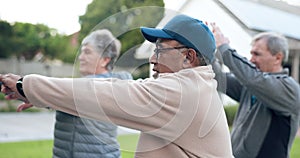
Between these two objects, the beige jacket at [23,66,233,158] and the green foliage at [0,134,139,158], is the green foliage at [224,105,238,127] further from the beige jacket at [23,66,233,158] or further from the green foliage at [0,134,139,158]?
the green foliage at [0,134,139,158]

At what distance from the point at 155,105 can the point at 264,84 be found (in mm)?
1124

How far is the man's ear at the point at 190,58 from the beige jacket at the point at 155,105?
0.03 meters

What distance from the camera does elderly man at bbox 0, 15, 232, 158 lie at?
1167 mm

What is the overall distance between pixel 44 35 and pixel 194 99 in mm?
23309

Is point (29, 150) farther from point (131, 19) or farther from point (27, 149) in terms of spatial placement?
point (131, 19)

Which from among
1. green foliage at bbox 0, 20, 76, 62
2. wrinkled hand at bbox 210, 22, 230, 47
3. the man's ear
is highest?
the man's ear

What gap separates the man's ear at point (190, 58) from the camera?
130 cm

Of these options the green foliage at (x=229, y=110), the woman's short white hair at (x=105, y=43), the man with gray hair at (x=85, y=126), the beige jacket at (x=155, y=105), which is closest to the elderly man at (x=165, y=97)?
the beige jacket at (x=155, y=105)

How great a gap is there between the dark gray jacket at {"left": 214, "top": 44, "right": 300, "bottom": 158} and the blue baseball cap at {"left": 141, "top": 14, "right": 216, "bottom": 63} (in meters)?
0.81

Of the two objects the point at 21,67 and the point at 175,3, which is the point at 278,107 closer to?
the point at 175,3

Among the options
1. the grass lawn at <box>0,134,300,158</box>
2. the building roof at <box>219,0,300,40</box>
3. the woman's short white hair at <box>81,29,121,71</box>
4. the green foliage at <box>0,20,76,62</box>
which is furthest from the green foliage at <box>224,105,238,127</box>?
the green foliage at <box>0,20,76,62</box>

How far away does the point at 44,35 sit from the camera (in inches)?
930

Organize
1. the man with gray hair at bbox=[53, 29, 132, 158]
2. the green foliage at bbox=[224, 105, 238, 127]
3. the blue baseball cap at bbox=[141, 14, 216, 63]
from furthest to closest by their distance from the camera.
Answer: the man with gray hair at bbox=[53, 29, 132, 158]
the green foliage at bbox=[224, 105, 238, 127]
the blue baseball cap at bbox=[141, 14, 216, 63]

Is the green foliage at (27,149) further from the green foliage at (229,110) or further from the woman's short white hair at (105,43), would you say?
the woman's short white hair at (105,43)
